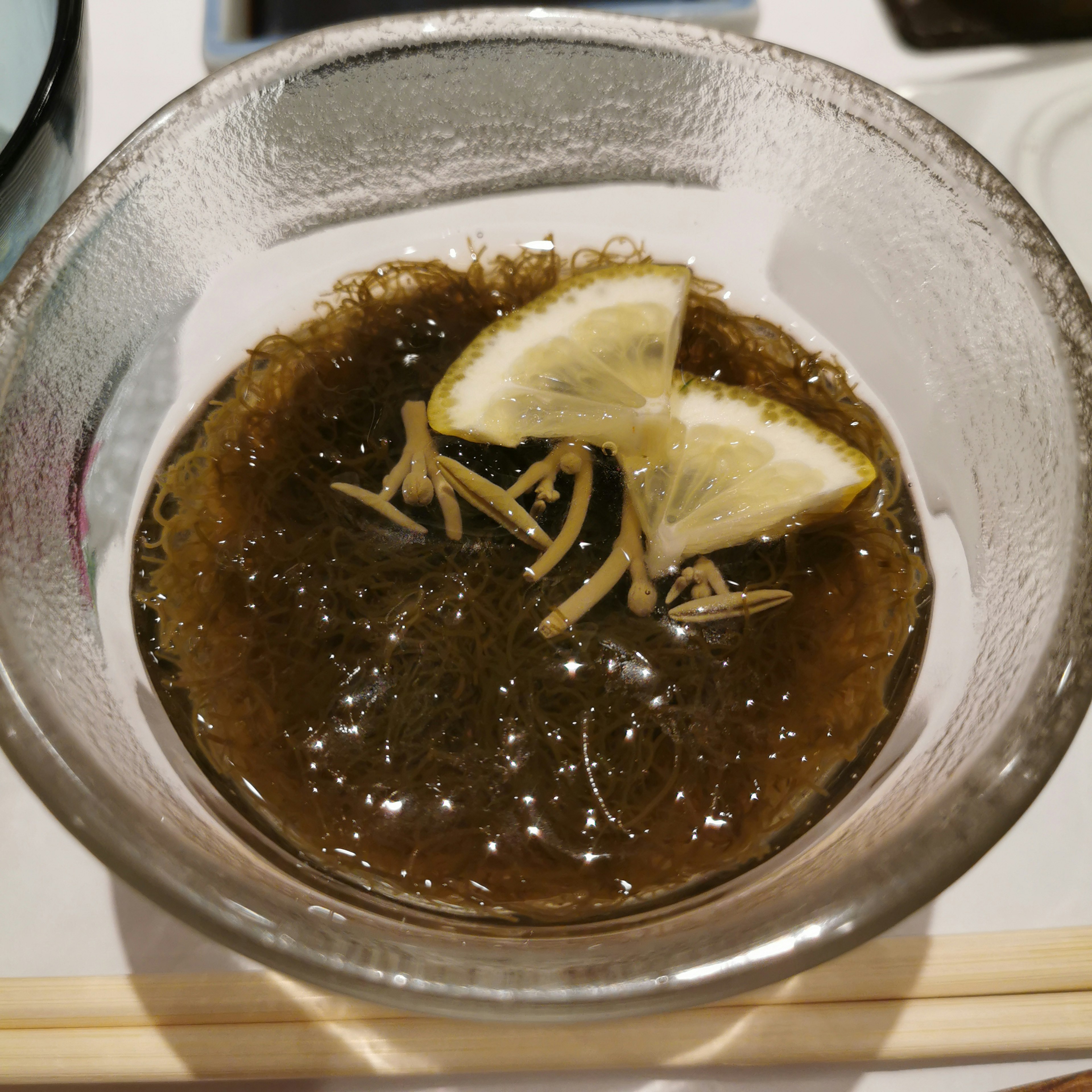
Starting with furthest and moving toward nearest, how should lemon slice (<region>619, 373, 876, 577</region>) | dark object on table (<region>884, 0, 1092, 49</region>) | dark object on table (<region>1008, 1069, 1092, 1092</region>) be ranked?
dark object on table (<region>884, 0, 1092, 49</region>)
lemon slice (<region>619, 373, 876, 577</region>)
dark object on table (<region>1008, 1069, 1092, 1092</region>)

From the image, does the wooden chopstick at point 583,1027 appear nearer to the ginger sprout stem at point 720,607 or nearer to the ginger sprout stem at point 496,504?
the ginger sprout stem at point 720,607

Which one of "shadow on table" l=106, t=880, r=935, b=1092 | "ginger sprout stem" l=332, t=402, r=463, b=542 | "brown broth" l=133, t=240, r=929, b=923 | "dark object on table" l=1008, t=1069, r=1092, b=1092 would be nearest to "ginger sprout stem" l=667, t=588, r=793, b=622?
"brown broth" l=133, t=240, r=929, b=923

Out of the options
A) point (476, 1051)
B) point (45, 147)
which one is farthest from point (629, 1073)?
point (45, 147)

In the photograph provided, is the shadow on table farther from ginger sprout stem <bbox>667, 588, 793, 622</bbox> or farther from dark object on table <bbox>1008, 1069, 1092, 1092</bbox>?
ginger sprout stem <bbox>667, 588, 793, 622</bbox>

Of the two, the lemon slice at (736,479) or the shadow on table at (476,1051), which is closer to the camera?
Result: the shadow on table at (476,1051)

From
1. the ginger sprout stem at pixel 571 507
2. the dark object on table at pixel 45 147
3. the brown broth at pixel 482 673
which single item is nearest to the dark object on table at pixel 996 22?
the brown broth at pixel 482 673

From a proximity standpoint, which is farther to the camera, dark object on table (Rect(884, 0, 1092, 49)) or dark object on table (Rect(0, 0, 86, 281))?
dark object on table (Rect(884, 0, 1092, 49))

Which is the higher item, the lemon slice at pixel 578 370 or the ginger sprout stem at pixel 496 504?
the lemon slice at pixel 578 370

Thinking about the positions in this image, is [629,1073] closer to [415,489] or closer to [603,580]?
[603,580]
